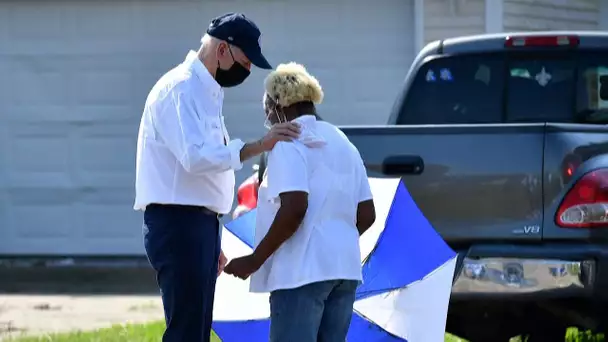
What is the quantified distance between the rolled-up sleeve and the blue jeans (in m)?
Result: 0.53

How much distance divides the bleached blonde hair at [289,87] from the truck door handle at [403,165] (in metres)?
1.53

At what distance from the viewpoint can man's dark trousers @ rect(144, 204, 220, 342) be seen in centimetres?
459

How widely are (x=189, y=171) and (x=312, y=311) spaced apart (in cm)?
69

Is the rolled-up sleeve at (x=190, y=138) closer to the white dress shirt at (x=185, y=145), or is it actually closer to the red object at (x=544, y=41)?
the white dress shirt at (x=185, y=145)

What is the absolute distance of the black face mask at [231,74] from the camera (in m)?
4.73

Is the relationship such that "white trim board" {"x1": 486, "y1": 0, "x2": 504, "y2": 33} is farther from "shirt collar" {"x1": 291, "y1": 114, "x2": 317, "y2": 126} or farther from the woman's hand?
"shirt collar" {"x1": 291, "y1": 114, "x2": 317, "y2": 126}

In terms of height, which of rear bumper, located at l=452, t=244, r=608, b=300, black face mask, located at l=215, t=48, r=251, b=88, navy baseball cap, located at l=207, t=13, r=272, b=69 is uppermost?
navy baseball cap, located at l=207, t=13, r=272, b=69

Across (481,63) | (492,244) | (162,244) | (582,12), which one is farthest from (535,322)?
(582,12)

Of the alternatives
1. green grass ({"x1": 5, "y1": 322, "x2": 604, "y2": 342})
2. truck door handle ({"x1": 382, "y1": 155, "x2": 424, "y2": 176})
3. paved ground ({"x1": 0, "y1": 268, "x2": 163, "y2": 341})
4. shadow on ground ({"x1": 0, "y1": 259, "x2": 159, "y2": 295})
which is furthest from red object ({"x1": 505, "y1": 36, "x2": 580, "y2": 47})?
shadow on ground ({"x1": 0, "y1": 259, "x2": 159, "y2": 295})

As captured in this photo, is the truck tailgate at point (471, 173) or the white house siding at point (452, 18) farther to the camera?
the white house siding at point (452, 18)

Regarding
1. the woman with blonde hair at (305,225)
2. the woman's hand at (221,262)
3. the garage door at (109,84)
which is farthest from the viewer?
the garage door at (109,84)

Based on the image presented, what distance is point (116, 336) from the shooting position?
7.59 m

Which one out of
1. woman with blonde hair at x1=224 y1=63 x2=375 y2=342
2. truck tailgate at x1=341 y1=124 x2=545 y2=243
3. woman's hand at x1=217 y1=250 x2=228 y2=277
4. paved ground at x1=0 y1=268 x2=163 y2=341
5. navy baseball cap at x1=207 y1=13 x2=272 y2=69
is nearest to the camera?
woman with blonde hair at x1=224 y1=63 x2=375 y2=342

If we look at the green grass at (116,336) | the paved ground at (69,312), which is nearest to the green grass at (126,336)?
the green grass at (116,336)
